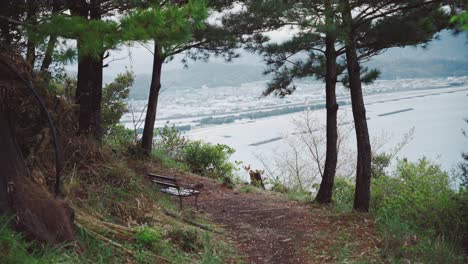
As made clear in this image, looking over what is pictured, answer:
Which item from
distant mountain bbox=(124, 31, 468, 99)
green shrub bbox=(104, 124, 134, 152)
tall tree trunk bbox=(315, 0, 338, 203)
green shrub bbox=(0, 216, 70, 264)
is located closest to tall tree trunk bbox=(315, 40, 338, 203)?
tall tree trunk bbox=(315, 0, 338, 203)

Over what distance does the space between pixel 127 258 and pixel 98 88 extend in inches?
201

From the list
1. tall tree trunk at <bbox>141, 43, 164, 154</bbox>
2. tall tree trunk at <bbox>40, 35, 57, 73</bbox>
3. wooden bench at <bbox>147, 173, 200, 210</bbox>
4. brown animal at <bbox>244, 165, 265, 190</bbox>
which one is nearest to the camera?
tall tree trunk at <bbox>40, 35, 57, 73</bbox>

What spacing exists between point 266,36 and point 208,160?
5.40m

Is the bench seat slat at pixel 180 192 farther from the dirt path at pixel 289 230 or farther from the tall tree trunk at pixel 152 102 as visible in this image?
the tall tree trunk at pixel 152 102

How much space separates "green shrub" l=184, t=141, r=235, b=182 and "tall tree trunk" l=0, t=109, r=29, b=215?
927cm

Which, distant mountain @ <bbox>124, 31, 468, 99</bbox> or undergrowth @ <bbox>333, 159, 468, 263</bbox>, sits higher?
distant mountain @ <bbox>124, 31, 468, 99</bbox>

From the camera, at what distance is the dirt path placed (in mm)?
4875

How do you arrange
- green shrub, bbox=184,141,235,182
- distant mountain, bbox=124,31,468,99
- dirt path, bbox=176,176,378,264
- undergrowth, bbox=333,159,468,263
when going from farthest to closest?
distant mountain, bbox=124,31,468,99
green shrub, bbox=184,141,235,182
dirt path, bbox=176,176,378,264
undergrowth, bbox=333,159,468,263

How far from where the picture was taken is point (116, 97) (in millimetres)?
14141

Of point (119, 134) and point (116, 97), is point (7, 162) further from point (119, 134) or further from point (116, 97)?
point (116, 97)

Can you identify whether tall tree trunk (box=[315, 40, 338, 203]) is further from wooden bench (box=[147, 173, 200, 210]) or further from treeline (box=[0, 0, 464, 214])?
wooden bench (box=[147, 173, 200, 210])

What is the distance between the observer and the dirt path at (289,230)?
4875 mm

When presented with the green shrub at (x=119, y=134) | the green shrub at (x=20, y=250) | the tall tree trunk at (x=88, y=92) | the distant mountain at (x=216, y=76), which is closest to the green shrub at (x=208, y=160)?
the green shrub at (x=119, y=134)

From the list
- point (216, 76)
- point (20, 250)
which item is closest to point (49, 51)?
point (20, 250)
